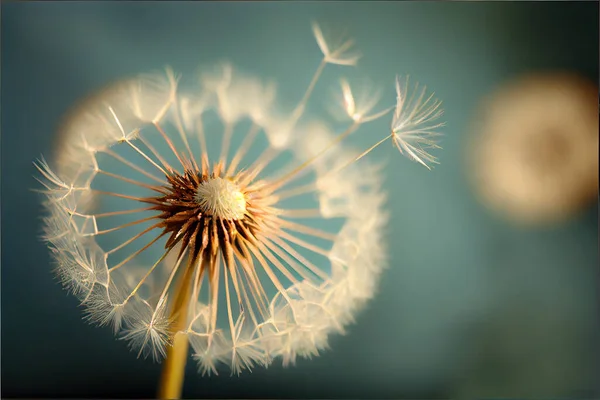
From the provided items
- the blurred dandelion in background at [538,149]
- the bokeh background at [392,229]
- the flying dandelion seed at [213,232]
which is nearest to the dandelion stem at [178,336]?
the flying dandelion seed at [213,232]

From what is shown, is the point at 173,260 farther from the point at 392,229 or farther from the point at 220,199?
the point at 392,229

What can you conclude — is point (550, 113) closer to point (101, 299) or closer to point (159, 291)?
point (159, 291)

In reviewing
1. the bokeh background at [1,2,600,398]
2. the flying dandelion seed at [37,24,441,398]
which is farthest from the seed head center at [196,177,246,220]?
the bokeh background at [1,2,600,398]

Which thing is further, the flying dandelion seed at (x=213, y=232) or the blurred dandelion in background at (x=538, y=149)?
the blurred dandelion in background at (x=538, y=149)

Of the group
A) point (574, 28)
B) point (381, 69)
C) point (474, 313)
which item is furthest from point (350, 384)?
point (574, 28)

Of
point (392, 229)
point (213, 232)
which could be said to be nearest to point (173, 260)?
point (213, 232)

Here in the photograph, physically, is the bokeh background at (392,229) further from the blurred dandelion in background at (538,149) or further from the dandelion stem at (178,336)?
the dandelion stem at (178,336)

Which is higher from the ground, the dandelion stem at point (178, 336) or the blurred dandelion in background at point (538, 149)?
the blurred dandelion in background at point (538, 149)

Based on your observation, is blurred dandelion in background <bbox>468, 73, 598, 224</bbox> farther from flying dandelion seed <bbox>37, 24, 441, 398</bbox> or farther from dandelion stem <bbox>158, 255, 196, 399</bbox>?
dandelion stem <bbox>158, 255, 196, 399</bbox>
